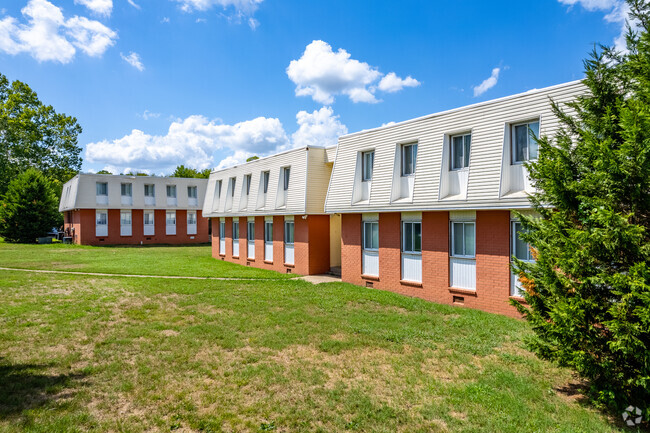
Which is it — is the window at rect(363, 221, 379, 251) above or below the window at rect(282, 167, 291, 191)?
below

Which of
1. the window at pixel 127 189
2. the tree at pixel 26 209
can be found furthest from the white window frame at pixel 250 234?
the tree at pixel 26 209

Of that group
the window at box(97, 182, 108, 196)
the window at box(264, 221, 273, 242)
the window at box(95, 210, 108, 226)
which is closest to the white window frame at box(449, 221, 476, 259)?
the window at box(264, 221, 273, 242)

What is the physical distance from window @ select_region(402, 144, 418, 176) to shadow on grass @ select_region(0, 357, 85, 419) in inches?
457

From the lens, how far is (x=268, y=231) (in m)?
22.9

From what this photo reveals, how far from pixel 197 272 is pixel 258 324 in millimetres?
11275

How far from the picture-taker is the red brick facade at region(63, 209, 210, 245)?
127 feet

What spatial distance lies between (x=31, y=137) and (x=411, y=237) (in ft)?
172

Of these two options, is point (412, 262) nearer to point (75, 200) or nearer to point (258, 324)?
point (258, 324)

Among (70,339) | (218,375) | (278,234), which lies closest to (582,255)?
(218,375)

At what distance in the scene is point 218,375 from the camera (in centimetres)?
727

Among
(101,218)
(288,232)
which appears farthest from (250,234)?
(101,218)

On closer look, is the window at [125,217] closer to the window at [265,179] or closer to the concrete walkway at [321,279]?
the window at [265,179]

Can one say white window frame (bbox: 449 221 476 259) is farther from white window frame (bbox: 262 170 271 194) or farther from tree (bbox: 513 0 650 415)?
white window frame (bbox: 262 170 271 194)

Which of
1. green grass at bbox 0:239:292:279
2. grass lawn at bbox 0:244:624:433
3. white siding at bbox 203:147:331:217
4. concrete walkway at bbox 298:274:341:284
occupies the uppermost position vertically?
white siding at bbox 203:147:331:217
